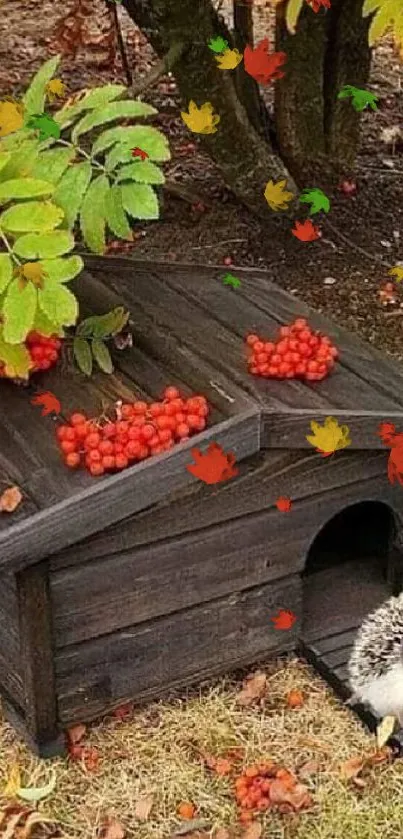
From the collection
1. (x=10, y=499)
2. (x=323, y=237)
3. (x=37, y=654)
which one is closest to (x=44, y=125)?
(x=10, y=499)

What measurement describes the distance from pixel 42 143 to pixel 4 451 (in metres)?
0.78

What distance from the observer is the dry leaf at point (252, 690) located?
11.0ft

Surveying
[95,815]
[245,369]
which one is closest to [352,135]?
[245,369]

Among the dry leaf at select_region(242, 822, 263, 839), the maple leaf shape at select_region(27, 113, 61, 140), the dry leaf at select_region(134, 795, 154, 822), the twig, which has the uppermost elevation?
the maple leaf shape at select_region(27, 113, 61, 140)

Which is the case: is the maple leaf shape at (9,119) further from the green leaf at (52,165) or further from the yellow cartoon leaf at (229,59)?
the yellow cartoon leaf at (229,59)

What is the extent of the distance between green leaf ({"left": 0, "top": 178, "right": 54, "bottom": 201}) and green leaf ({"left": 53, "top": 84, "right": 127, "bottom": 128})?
30cm

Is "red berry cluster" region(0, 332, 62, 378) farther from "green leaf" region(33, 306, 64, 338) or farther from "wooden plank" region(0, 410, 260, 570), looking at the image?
"wooden plank" region(0, 410, 260, 570)

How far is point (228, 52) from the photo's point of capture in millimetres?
4797

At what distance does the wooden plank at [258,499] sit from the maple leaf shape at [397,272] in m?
2.08

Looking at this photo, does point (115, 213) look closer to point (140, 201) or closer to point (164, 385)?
point (140, 201)

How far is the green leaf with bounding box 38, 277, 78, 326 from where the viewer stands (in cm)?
274

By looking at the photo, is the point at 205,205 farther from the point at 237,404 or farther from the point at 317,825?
the point at 317,825

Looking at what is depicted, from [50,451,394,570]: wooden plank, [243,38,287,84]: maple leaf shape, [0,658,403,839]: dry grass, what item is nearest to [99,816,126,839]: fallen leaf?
[0,658,403,839]: dry grass

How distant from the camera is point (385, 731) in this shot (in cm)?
317
